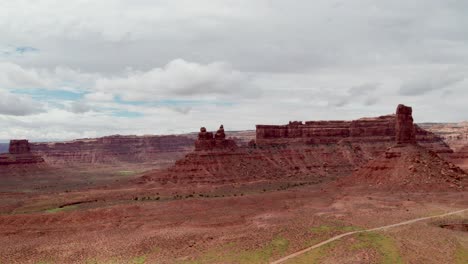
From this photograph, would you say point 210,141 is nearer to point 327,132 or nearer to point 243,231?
point 327,132

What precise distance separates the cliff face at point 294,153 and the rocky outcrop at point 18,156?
212ft

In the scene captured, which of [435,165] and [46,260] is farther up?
[435,165]

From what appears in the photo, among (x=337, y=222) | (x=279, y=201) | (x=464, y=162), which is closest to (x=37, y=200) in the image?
(x=279, y=201)

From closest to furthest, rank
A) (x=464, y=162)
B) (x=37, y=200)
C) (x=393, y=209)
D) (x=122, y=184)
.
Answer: (x=393, y=209) < (x=37, y=200) < (x=122, y=184) < (x=464, y=162)

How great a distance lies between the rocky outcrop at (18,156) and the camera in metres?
151

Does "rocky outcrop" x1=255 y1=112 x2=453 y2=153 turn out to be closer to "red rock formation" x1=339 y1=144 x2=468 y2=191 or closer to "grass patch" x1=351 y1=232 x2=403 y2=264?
"red rock formation" x1=339 y1=144 x2=468 y2=191

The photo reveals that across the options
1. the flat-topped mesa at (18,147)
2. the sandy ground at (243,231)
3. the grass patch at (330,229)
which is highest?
the flat-topped mesa at (18,147)

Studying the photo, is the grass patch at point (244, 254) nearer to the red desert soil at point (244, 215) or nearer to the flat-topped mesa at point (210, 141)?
the red desert soil at point (244, 215)

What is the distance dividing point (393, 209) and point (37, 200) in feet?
217

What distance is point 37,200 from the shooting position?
270ft

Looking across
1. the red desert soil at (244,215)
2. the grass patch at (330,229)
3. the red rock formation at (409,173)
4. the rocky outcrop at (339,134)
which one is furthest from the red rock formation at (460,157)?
the grass patch at (330,229)

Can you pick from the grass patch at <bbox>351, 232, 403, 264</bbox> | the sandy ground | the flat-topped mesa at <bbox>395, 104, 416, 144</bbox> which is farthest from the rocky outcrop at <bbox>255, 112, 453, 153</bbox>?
the grass patch at <bbox>351, 232, 403, 264</bbox>

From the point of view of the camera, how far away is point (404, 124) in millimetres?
76312

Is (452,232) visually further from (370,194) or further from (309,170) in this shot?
(309,170)
